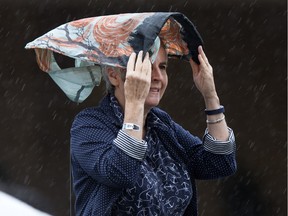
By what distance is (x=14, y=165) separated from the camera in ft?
19.8

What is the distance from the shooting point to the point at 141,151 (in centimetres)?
239

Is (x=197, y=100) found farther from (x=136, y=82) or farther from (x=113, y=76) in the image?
(x=136, y=82)

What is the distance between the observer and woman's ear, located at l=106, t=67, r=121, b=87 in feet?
8.63

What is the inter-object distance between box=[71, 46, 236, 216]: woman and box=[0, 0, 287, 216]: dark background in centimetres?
275

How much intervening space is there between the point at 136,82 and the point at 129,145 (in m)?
0.23

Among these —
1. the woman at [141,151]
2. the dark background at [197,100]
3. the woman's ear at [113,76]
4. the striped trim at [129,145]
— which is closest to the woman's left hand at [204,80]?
the woman at [141,151]

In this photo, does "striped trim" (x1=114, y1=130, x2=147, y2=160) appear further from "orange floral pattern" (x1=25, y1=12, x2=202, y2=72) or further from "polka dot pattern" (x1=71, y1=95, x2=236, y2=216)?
"orange floral pattern" (x1=25, y1=12, x2=202, y2=72)

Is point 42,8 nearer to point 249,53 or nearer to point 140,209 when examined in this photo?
point 249,53

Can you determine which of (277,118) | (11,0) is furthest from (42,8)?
(277,118)

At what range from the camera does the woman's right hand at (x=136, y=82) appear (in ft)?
7.97

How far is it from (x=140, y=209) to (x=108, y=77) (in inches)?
21.0

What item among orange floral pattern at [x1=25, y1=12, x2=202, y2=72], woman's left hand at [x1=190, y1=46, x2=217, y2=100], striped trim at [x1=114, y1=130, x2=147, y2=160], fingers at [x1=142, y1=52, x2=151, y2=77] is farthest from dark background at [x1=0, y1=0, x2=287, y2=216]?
striped trim at [x1=114, y1=130, x2=147, y2=160]

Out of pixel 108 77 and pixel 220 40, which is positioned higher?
pixel 108 77

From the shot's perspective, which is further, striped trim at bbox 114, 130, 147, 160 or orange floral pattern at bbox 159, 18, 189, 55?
orange floral pattern at bbox 159, 18, 189, 55
